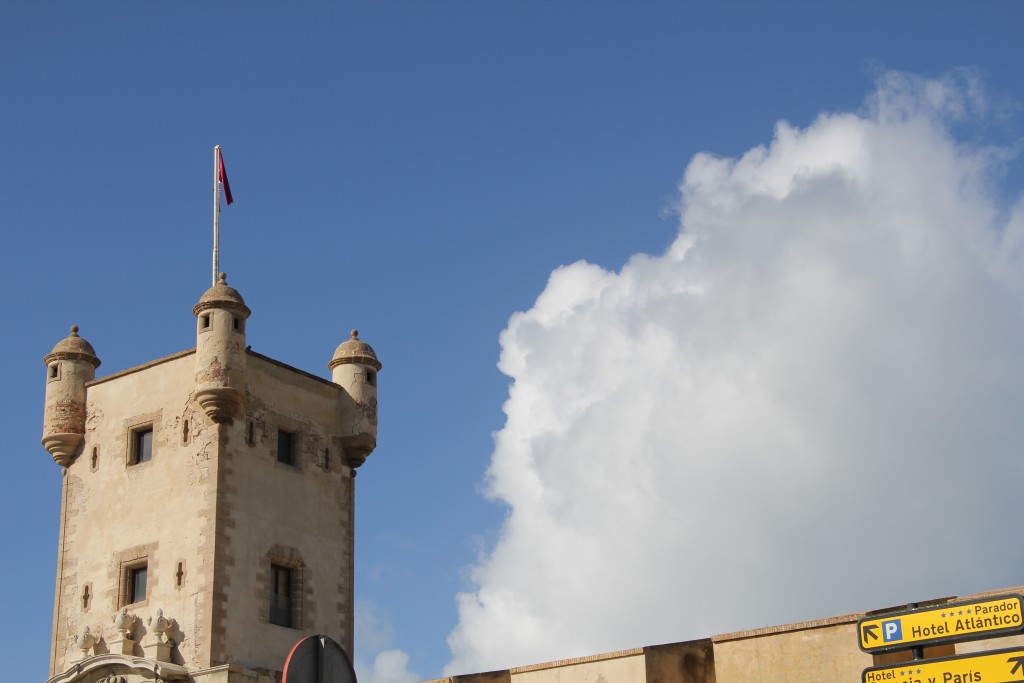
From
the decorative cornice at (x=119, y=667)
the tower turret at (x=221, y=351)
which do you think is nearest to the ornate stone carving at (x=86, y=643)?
the decorative cornice at (x=119, y=667)

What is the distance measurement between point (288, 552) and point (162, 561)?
363 centimetres

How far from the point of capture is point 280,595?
133 feet

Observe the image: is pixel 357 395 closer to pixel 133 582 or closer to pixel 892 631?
pixel 133 582

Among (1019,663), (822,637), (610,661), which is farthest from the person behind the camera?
(610,661)

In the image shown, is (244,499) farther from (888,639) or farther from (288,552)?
(888,639)

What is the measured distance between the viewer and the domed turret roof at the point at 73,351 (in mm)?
43938

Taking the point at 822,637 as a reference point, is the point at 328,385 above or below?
above

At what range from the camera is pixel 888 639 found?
1734cm

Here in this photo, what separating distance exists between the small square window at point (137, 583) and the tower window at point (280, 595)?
3.66 m

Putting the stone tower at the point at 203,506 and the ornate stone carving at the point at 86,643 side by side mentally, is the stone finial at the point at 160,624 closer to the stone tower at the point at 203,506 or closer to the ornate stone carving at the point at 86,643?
the stone tower at the point at 203,506

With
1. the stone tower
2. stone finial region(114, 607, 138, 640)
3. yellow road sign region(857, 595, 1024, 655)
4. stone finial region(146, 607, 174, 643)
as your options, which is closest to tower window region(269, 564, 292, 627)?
the stone tower

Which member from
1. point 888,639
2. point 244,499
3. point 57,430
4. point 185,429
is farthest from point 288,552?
point 888,639

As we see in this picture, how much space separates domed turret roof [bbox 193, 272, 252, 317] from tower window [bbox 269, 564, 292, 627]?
7.67 m

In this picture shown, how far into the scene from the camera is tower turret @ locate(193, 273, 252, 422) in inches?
1567
